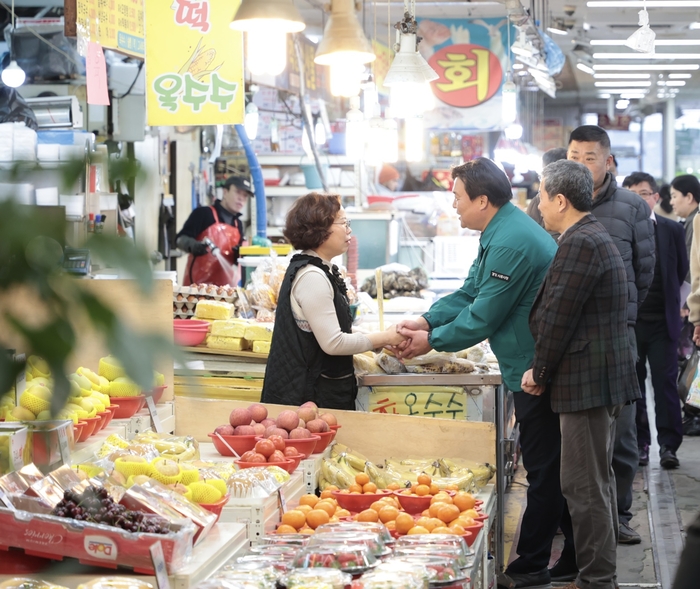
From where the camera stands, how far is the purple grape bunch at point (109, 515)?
89.1 inches

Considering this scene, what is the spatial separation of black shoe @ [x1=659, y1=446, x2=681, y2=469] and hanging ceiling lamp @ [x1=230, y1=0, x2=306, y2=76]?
14.2ft

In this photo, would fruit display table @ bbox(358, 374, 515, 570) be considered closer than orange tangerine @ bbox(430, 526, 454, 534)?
No

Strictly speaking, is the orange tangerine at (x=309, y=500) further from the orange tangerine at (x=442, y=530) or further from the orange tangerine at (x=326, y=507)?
the orange tangerine at (x=442, y=530)

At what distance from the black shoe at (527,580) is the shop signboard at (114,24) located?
334 centimetres

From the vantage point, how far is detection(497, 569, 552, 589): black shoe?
428cm

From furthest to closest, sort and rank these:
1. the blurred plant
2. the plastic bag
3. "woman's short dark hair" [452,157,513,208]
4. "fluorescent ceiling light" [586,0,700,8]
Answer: "fluorescent ceiling light" [586,0,700,8] < the plastic bag < "woman's short dark hair" [452,157,513,208] < the blurred plant

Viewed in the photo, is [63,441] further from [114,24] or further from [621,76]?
[621,76]

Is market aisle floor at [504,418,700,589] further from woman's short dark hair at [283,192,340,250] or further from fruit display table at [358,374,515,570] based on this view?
woman's short dark hair at [283,192,340,250]

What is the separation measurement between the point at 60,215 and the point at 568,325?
11.0 feet

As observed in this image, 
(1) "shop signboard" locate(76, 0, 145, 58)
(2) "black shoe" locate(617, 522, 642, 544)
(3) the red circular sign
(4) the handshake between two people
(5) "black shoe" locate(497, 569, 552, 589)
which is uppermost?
(3) the red circular sign

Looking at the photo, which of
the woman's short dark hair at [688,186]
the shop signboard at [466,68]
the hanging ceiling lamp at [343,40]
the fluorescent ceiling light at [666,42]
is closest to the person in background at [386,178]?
the shop signboard at [466,68]

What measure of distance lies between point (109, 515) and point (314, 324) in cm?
192

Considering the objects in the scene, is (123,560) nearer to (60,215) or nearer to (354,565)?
(354,565)

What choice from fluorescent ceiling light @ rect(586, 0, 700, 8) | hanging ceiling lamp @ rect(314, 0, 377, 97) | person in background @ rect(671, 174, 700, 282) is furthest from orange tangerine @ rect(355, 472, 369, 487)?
fluorescent ceiling light @ rect(586, 0, 700, 8)
